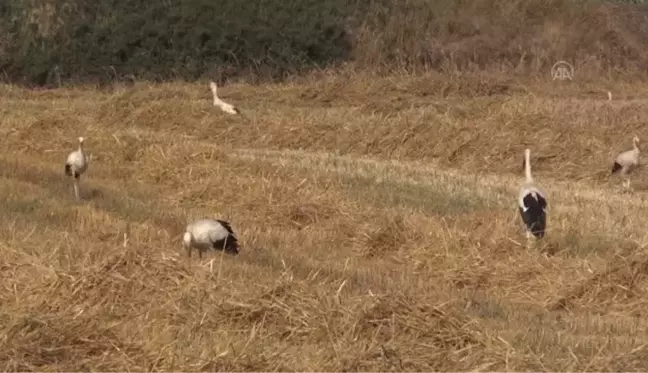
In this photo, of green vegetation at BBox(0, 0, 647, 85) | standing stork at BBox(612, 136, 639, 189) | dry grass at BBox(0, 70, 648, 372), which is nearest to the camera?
dry grass at BBox(0, 70, 648, 372)

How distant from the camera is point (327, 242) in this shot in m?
11.9

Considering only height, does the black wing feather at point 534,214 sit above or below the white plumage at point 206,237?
below

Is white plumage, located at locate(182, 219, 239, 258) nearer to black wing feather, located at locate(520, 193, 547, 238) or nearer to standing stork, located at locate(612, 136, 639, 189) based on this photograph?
black wing feather, located at locate(520, 193, 547, 238)

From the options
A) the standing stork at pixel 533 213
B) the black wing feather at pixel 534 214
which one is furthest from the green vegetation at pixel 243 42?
the black wing feather at pixel 534 214

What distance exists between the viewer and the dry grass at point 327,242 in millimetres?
6406

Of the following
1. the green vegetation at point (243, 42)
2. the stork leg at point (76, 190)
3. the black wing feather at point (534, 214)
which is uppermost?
the black wing feather at point (534, 214)

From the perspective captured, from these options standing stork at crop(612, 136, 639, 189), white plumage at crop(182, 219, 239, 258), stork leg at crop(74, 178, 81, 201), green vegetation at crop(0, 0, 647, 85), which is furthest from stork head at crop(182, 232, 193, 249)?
green vegetation at crop(0, 0, 647, 85)

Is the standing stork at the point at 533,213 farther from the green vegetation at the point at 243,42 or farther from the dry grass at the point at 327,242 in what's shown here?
the green vegetation at the point at 243,42

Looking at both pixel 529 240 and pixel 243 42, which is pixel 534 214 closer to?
pixel 529 240

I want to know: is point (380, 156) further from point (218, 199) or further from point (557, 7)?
point (557, 7)

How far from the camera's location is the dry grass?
6.41 meters

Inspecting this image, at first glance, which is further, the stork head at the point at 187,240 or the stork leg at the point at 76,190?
the stork leg at the point at 76,190

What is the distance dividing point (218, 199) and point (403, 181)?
3530 mm

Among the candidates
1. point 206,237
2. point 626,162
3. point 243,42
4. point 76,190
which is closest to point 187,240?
point 206,237
